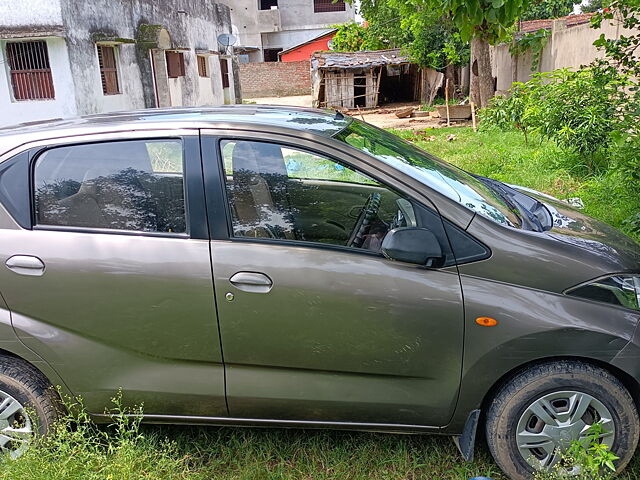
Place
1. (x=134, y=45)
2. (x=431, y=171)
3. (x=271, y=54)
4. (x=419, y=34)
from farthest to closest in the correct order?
(x=271, y=54), (x=419, y=34), (x=134, y=45), (x=431, y=171)

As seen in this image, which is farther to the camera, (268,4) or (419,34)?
(268,4)

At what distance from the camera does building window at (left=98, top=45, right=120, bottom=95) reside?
14953mm

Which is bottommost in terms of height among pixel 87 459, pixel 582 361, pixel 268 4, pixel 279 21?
pixel 87 459

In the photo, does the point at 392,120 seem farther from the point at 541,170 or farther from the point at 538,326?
the point at 538,326

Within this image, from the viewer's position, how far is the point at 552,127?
7.32 meters

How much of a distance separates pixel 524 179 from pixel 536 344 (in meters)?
5.62

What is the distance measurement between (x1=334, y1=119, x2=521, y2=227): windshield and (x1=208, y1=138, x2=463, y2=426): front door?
0.18m

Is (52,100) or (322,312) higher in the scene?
(52,100)

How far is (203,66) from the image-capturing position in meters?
23.3

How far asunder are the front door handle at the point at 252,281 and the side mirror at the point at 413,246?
55 centimetres

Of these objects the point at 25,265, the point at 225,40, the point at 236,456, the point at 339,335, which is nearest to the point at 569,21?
the point at 225,40

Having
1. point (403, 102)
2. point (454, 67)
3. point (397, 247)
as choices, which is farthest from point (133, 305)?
point (403, 102)

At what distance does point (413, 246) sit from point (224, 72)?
84.4 ft

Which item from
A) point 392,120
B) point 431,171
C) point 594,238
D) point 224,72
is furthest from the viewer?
point 224,72
